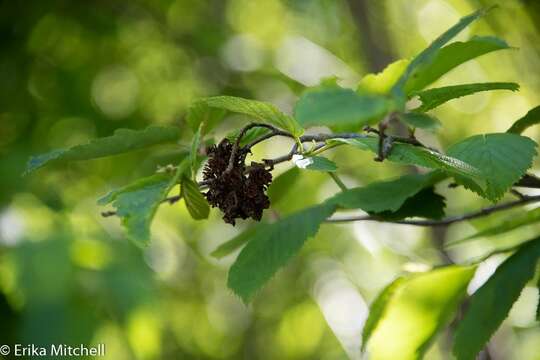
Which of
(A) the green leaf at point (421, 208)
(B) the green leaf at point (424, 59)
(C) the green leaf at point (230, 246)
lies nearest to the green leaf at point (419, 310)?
(A) the green leaf at point (421, 208)

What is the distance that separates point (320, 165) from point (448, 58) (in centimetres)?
17

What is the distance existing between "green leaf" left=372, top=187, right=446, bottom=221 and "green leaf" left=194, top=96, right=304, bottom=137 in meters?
0.27

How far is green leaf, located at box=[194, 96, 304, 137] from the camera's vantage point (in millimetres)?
613

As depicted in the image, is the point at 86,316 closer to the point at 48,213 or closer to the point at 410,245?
the point at 48,213

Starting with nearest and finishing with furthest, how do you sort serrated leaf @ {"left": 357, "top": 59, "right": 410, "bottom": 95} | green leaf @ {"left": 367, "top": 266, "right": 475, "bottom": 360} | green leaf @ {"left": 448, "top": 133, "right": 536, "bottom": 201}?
serrated leaf @ {"left": 357, "top": 59, "right": 410, "bottom": 95}
green leaf @ {"left": 448, "top": 133, "right": 536, "bottom": 201}
green leaf @ {"left": 367, "top": 266, "right": 475, "bottom": 360}

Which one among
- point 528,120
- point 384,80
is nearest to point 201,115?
point 384,80

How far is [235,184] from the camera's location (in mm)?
665

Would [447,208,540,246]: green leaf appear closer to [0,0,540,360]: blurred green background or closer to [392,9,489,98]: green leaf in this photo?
[0,0,540,360]: blurred green background

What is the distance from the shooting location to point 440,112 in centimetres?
239

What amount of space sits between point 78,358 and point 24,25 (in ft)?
4.00

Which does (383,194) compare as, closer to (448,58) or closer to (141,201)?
(448,58)

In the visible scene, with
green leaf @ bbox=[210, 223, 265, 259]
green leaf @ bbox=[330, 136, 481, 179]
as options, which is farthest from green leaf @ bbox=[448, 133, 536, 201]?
green leaf @ bbox=[210, 223, 265, 259]

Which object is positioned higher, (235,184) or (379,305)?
(235,184)

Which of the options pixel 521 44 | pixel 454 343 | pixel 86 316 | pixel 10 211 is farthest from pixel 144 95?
pixel 454 343
